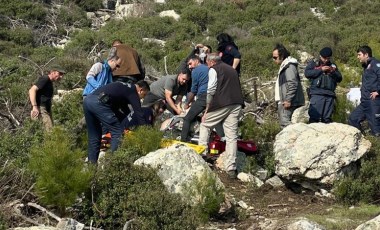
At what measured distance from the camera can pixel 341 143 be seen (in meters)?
6.50

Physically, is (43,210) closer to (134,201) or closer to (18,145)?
(134,201)

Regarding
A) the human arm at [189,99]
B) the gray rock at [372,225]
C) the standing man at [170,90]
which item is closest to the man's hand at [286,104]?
the human arm at [189,99]

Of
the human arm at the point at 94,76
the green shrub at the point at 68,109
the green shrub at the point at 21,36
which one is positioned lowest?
the green shrub at the point at 21,36

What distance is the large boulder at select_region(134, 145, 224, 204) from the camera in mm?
5469

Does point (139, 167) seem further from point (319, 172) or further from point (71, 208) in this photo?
point (319, 172)

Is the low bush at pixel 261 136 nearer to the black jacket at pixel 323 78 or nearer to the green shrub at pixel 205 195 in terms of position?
the black jacket at pixel 323 78

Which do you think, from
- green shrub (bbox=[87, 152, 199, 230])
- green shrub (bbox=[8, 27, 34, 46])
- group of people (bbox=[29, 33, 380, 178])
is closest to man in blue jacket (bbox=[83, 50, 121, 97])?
group of people (bbox=[29, 33, 380, 178])

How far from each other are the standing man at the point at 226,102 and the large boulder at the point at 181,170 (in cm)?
102

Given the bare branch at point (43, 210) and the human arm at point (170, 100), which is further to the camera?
the human arm at point (170, 100)

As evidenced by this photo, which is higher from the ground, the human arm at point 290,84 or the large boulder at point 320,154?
the human arm at point 290,84

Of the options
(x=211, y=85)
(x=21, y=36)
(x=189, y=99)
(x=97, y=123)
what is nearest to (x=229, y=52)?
(x=189, y=99)

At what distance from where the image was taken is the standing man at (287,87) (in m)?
7.70

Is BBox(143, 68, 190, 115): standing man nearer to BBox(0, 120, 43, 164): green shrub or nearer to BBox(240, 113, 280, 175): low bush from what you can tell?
BBox(240, 113, 280, 175): low bush

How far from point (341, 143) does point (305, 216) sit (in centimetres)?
126
